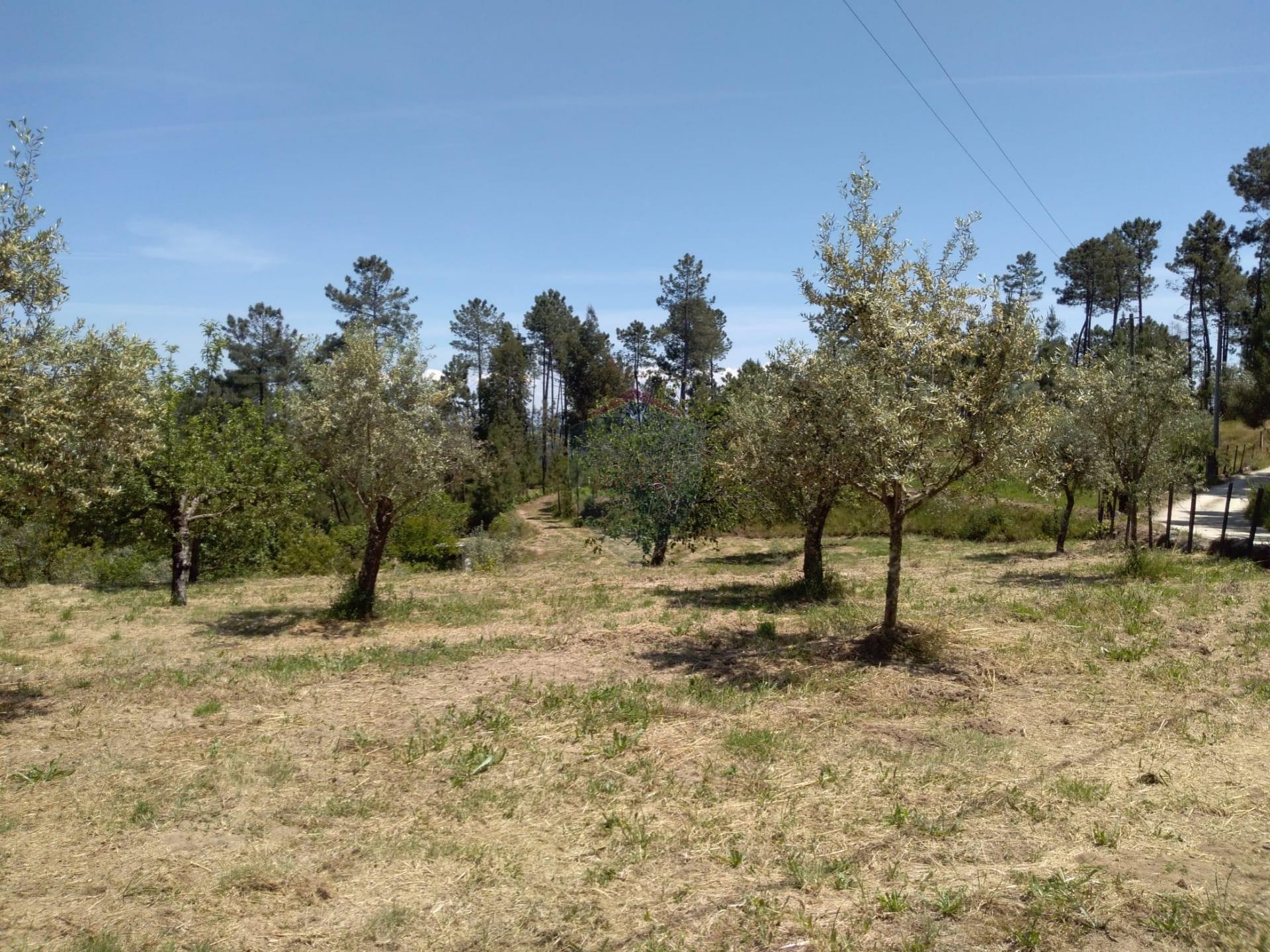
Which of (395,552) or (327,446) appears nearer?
(327,446)

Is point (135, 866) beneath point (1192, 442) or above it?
beneath

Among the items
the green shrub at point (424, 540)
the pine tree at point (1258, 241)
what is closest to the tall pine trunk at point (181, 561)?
the green shrub at point (424, 540)

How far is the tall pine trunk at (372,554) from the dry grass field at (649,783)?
0.86 meters

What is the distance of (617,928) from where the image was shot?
5.04 metres

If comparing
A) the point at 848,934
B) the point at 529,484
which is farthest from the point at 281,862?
the point at 529,484

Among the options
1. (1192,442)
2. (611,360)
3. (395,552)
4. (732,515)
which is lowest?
(395,552)

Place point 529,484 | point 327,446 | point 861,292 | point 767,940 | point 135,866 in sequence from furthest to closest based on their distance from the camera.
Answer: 1. point 529,484
2. point 327,446
3. point 861,292
4. point 135,866
5. point 767,940

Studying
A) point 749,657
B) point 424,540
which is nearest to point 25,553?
point 424,540

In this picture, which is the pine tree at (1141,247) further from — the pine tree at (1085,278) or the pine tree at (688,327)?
the pine tree at (688,327)

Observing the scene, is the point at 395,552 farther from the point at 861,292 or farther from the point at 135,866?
the point at 135,866

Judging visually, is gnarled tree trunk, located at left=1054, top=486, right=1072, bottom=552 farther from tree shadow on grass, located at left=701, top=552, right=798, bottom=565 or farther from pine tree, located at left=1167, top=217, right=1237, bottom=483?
pine tree, located at left=1167, top=217, right=1237, bottom=483

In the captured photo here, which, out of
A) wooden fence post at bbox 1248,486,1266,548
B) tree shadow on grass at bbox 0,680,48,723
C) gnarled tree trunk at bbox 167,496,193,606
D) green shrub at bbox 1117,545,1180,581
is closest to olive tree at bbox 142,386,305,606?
gnarled tree trunk at bbox 167,496,193,606

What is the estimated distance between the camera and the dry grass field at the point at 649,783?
513 centimetres

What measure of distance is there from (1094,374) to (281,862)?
19072 mm
